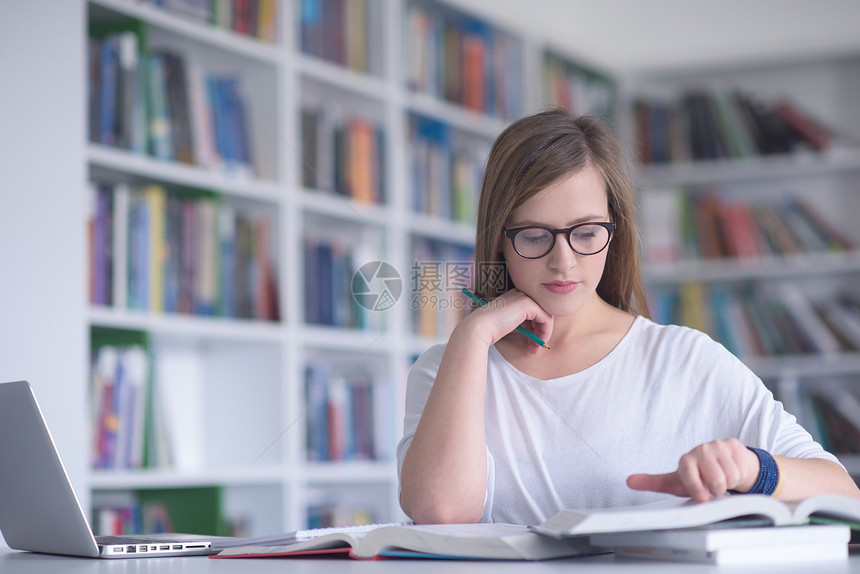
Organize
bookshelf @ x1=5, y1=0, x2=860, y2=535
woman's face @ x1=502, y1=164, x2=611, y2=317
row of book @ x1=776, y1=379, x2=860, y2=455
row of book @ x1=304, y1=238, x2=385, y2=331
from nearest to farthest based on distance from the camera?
woman's face @ x1=502, y1=164, x2=611, y2=317 < bookshelf @ x1=5, y1=0, x2=860, y2=535 < row of book @ x1=304, y1=238, x2=385, y2=331 < row of book @ x1=776, y1=379, x2=860, y2=455

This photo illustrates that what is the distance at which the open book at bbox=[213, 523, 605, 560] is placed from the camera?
796 mm

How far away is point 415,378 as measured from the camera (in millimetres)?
1358

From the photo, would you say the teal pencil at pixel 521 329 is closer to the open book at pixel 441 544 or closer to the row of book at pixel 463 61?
the open book at pixel 441 544

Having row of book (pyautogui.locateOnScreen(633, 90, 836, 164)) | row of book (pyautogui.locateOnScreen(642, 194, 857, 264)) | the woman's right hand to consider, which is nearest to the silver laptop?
the woman's right hand

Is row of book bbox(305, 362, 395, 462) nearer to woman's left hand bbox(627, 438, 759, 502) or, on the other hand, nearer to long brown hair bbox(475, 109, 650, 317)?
long brown hair bbox(475, 109, 650, 317)

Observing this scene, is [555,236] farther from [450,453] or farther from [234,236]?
[234,236]

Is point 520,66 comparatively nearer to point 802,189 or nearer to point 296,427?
point 802,189

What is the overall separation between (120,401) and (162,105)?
0.69 m

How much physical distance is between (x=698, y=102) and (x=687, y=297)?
741 mm

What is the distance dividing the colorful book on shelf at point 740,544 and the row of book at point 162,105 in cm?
167

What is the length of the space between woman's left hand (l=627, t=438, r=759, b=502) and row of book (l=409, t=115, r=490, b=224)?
208cm

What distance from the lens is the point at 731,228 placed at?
11.4ft

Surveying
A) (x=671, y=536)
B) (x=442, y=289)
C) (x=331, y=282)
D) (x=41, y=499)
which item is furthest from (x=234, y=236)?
(x=671, y=536)

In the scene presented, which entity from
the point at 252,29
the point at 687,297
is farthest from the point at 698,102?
the point at 252,29
